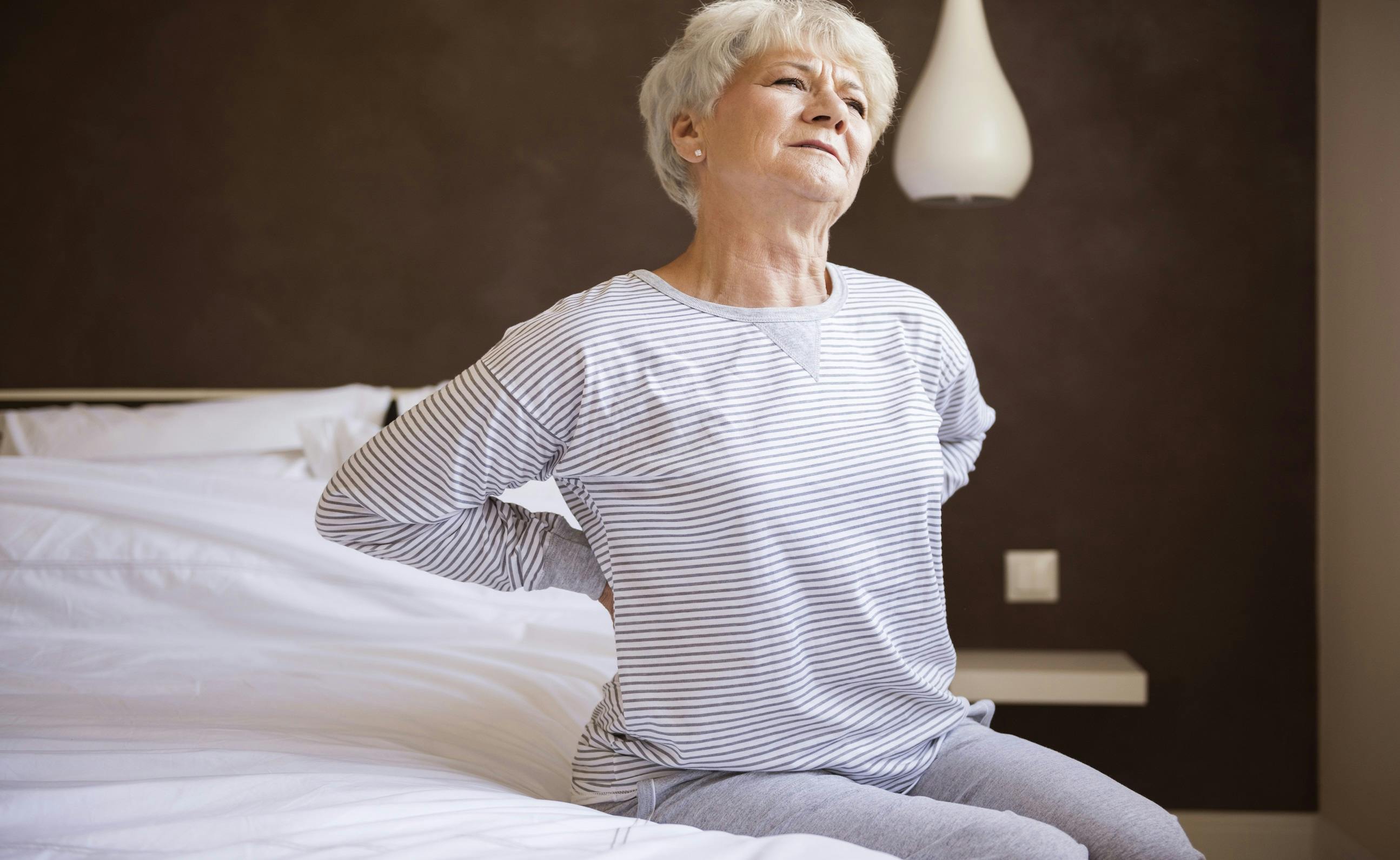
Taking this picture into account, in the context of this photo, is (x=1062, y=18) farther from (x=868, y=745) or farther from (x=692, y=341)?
(x=868, y=745)

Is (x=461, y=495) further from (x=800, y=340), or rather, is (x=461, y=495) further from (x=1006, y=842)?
(x=1006, y=842)

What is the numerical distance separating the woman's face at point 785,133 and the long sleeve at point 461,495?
0.38 metres

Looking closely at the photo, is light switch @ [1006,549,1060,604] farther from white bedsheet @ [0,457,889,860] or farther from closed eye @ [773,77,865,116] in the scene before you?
closed eye @ [773,77,865,116]

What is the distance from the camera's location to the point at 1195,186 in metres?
2.56

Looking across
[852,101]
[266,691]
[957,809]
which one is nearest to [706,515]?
[957,809]

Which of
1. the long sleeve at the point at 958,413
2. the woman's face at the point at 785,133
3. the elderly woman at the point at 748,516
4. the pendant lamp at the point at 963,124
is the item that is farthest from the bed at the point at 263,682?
the pendant lamp at the point at 963,124

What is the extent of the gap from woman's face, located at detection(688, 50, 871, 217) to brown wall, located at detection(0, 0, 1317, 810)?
138 cm

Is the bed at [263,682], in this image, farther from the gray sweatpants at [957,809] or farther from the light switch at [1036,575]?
the light switch at [1036,575]

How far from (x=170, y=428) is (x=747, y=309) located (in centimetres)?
165

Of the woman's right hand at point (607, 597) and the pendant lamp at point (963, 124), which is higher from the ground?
the pendant lamp at point (963, 124)

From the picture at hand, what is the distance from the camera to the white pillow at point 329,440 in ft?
7.57

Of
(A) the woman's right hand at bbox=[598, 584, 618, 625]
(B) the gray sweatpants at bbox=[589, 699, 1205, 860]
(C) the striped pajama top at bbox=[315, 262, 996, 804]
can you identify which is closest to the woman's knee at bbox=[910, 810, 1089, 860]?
(B) the gray sweatpants at bbox=[589, 699, 1205, 860]

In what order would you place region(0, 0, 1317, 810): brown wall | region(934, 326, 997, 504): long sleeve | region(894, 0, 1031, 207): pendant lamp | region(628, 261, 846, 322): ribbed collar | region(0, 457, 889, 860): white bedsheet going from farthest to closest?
1. region(0, 0, 1317, 810): brown wall
2. region(894, 0, 1031, 207): pendant lamp
3. region(934, 326, 997, 504): long sleeve
4. region(628, 261, 846, 322): ribbed collar
5. region(0, 457, 889, 860): white bedsheet

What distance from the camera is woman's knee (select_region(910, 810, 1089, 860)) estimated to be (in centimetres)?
94
